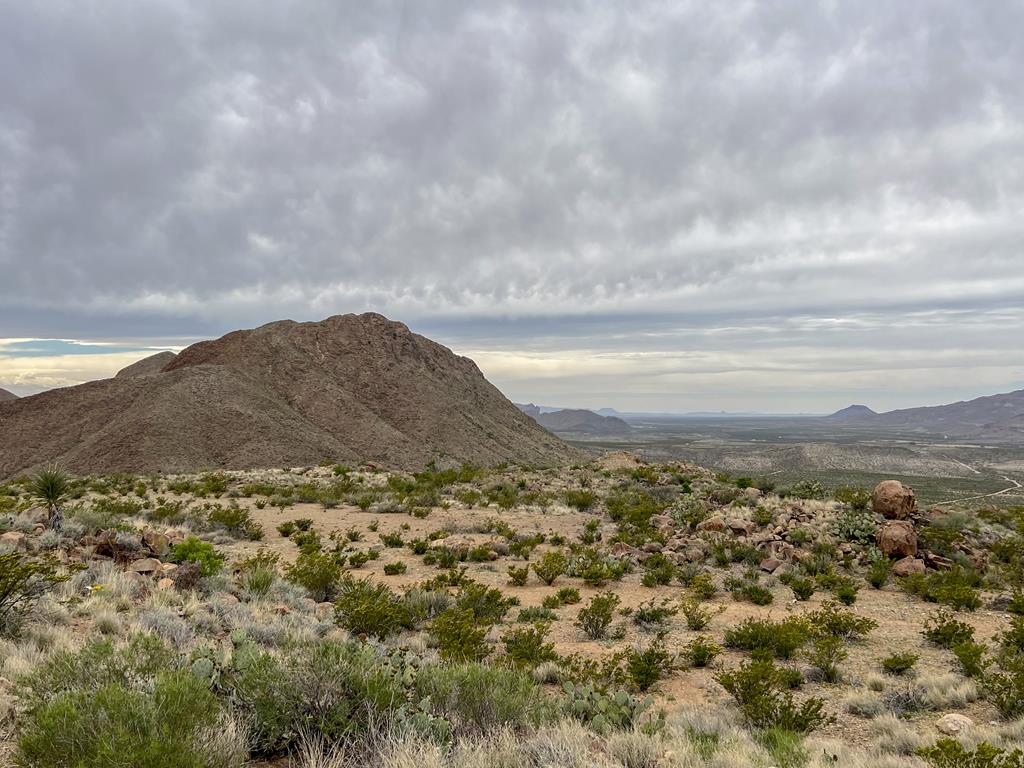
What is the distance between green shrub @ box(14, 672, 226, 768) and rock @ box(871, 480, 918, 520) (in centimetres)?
2026

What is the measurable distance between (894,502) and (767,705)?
14.8 m

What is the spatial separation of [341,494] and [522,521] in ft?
31.9

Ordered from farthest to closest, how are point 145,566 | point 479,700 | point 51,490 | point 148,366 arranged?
point 148,366, point 51,490, point 145,566, point 479,700

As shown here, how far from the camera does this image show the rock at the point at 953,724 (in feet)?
21.4

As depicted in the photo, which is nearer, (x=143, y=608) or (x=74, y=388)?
(x=143, y=608)

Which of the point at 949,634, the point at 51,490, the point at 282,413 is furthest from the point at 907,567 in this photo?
the point at 282,413

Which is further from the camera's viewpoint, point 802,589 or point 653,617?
point 802,589

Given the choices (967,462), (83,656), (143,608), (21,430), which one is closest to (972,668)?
(83,656)

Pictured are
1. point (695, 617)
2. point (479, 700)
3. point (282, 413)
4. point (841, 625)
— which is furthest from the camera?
point (282, 413)

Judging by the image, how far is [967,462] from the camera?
125 meters

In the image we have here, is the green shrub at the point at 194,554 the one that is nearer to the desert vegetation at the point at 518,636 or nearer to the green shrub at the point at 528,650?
the desert vegetation at the point at 518,636

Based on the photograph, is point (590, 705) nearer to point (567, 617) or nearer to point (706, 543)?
point (567, 617)

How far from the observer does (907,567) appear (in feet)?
48.5

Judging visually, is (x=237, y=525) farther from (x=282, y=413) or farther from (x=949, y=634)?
(x=282, y=413)
